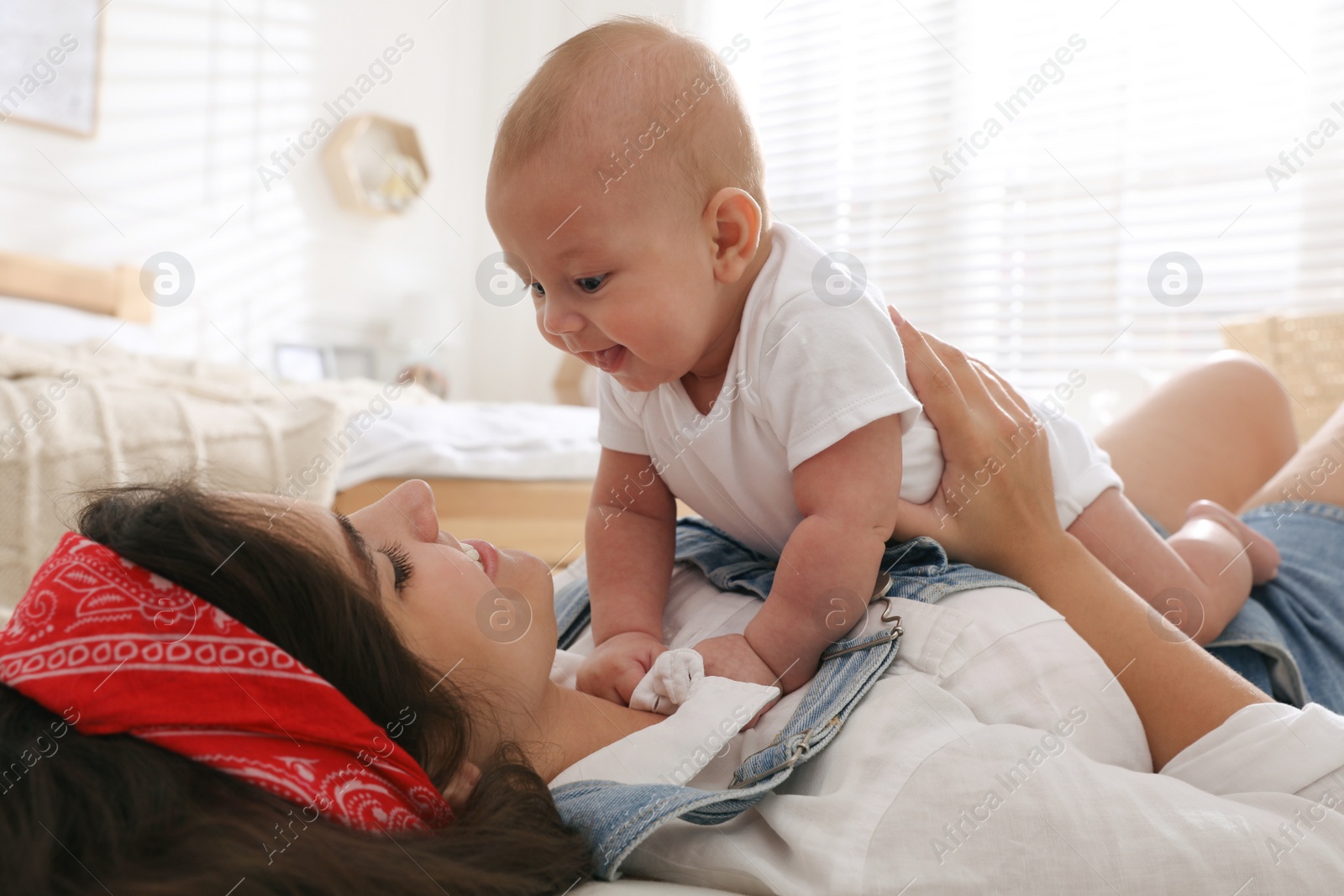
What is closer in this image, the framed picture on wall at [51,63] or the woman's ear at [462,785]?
the woman's ear at [462,785]

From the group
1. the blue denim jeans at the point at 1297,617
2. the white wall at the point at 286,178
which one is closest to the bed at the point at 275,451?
the white wall at the point at 286,178

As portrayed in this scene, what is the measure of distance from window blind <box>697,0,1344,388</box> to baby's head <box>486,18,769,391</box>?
2.75 m

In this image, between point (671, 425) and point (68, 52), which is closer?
point (671, 425)

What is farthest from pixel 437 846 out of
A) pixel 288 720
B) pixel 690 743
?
pixel 690 743

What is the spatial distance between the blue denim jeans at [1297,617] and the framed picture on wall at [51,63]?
402cm

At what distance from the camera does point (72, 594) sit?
56 cm

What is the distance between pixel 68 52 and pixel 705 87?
150 inches

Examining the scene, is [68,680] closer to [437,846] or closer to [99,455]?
[437,846]

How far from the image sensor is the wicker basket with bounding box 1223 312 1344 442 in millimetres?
2273

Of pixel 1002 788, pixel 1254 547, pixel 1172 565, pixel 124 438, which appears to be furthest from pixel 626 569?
pixel 124 438

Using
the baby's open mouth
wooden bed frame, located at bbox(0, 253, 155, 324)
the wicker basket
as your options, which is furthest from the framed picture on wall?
the wicker basket

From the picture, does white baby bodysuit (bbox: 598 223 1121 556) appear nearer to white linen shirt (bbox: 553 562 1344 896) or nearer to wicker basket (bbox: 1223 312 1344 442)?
white linen shirt (bbox: 553 562 1344 896)

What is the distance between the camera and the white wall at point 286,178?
379cm

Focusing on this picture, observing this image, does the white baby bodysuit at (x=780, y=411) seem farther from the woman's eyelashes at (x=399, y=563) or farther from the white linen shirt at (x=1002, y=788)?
the woman's eyelashes at (x=399, y=563)
